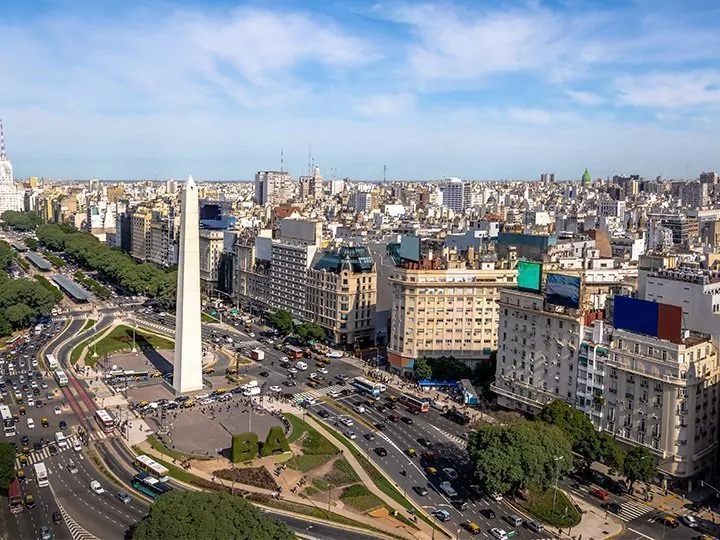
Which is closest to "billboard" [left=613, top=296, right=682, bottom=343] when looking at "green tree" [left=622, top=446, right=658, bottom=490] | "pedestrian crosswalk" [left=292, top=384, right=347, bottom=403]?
"green tree" [left=622, top=446, right=658, bottom=490]

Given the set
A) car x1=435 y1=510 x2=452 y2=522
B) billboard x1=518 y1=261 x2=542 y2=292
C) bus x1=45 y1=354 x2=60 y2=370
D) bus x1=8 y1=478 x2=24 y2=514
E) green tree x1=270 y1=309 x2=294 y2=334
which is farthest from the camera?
green tree x1=270 y1=309 x2=294 y2=334

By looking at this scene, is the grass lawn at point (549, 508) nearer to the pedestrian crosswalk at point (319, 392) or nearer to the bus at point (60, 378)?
the pedestrian crosswalk at point (319, 392)

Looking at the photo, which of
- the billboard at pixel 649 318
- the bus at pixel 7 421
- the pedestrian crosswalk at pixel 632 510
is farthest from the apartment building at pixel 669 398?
the bus at pixel 7 421

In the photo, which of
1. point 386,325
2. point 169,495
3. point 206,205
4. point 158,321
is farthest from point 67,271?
point 169,495

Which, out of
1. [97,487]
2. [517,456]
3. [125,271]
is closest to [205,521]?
[97,487]

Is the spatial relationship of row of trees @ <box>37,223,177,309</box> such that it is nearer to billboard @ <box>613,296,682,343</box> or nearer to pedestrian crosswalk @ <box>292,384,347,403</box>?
pedestrian crosswalk @ <box>292,384,347,403</box>

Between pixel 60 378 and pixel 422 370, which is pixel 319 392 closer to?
pixel 422 370

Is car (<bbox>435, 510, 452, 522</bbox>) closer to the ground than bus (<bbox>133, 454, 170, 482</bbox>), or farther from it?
closer to the ground
